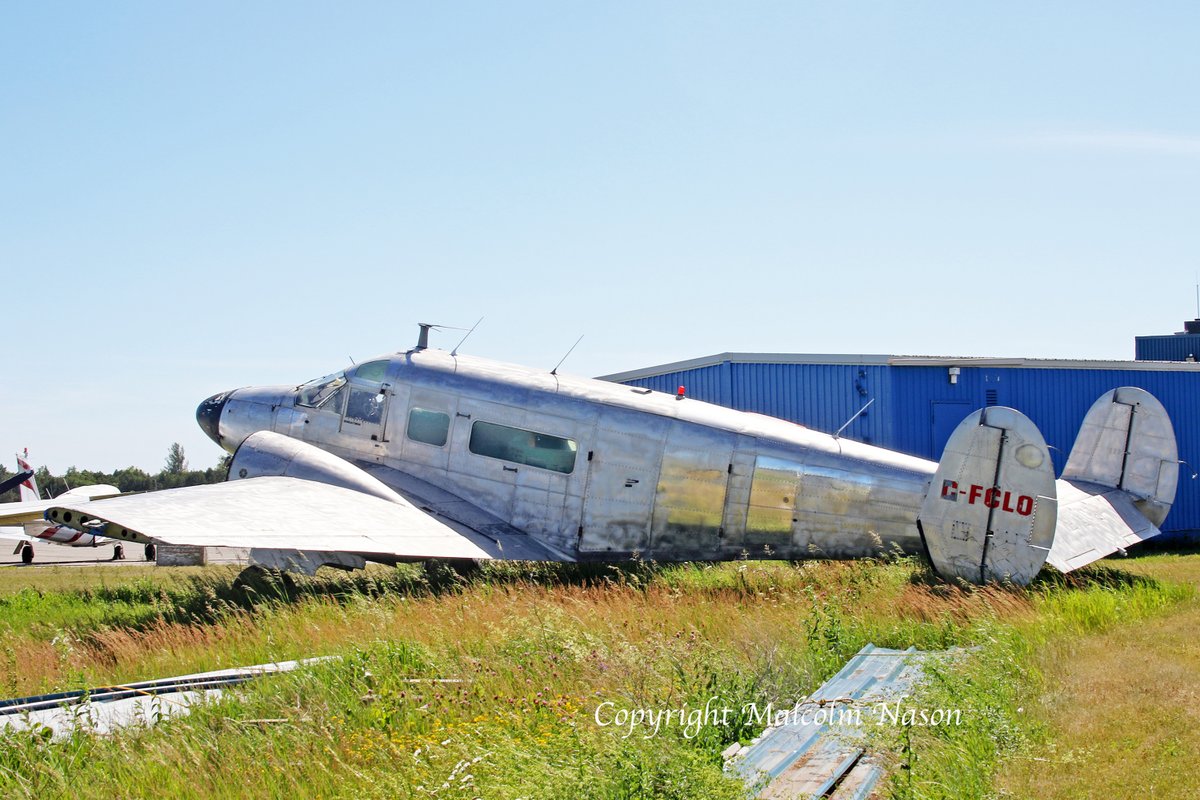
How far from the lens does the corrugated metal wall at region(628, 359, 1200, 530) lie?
22.6m

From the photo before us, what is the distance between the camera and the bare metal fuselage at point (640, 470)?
1322 cm

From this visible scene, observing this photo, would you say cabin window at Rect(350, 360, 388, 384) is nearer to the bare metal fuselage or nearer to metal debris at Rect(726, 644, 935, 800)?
the bare metal fuselage

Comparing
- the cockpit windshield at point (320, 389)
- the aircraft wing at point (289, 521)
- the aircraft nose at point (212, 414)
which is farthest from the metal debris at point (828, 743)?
the aircraft nose at point (212, 414)

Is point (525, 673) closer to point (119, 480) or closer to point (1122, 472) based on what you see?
point (1122, 472)

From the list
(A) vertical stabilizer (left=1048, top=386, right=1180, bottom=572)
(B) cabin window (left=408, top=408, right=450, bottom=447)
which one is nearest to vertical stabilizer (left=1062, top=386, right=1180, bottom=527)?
(A) vertical stabilizer (left=1048, top=386, right=1180, bottom=572)

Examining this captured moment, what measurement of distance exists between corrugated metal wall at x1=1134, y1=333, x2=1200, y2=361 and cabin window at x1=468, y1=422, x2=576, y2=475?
23242mm

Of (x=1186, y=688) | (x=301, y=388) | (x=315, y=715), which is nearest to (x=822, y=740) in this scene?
(x=1186, y=688)

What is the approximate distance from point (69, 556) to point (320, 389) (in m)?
18.4

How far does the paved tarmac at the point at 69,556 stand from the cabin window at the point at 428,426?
14.5 m

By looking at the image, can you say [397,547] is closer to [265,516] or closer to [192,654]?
[265,516]

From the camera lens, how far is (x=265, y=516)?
465 inches

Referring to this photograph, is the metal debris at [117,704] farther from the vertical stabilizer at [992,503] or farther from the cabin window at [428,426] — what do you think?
the vertical stabilizer at [992,503]

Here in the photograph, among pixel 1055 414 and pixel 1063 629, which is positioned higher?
pixel 1055 414

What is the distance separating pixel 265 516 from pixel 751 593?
624 centimetres
